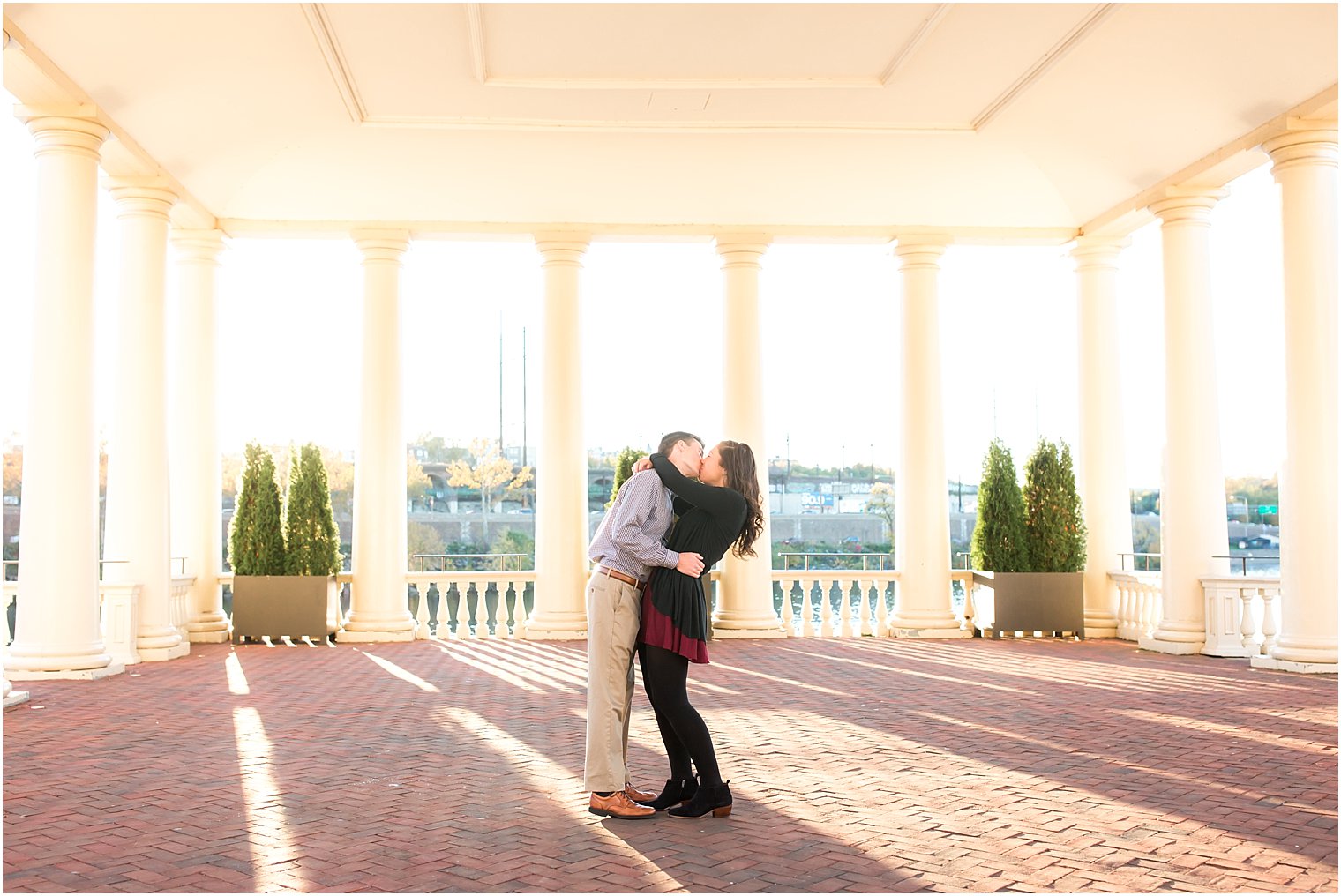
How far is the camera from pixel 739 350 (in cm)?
1645

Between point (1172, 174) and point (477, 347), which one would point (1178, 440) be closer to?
point (1172, 174)

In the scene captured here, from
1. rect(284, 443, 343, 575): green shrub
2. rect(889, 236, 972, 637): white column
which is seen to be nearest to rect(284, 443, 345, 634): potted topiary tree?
rect(284, 443, 343, 575): green shrub

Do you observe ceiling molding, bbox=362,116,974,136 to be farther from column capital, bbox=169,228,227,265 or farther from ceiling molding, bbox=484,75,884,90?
column capital, bbox=169,228,227,265

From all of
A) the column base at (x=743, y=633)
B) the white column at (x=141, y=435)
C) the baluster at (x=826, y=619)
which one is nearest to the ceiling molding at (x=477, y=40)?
the white column at (x=141, y=435)

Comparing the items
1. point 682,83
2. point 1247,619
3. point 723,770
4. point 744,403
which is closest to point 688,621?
point 723,770

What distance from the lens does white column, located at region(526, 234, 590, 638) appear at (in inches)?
634

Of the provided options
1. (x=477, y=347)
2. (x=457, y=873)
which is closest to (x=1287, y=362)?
(x=457, y=873)

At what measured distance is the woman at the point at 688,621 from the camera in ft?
19.6

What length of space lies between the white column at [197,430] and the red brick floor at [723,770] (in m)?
3.70

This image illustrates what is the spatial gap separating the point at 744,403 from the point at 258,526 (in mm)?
6822

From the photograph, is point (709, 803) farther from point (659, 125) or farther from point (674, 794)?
point (659, 125)

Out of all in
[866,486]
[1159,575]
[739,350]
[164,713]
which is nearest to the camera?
[164,713]

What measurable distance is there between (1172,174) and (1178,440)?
3.24 meters

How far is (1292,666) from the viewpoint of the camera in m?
12.0
